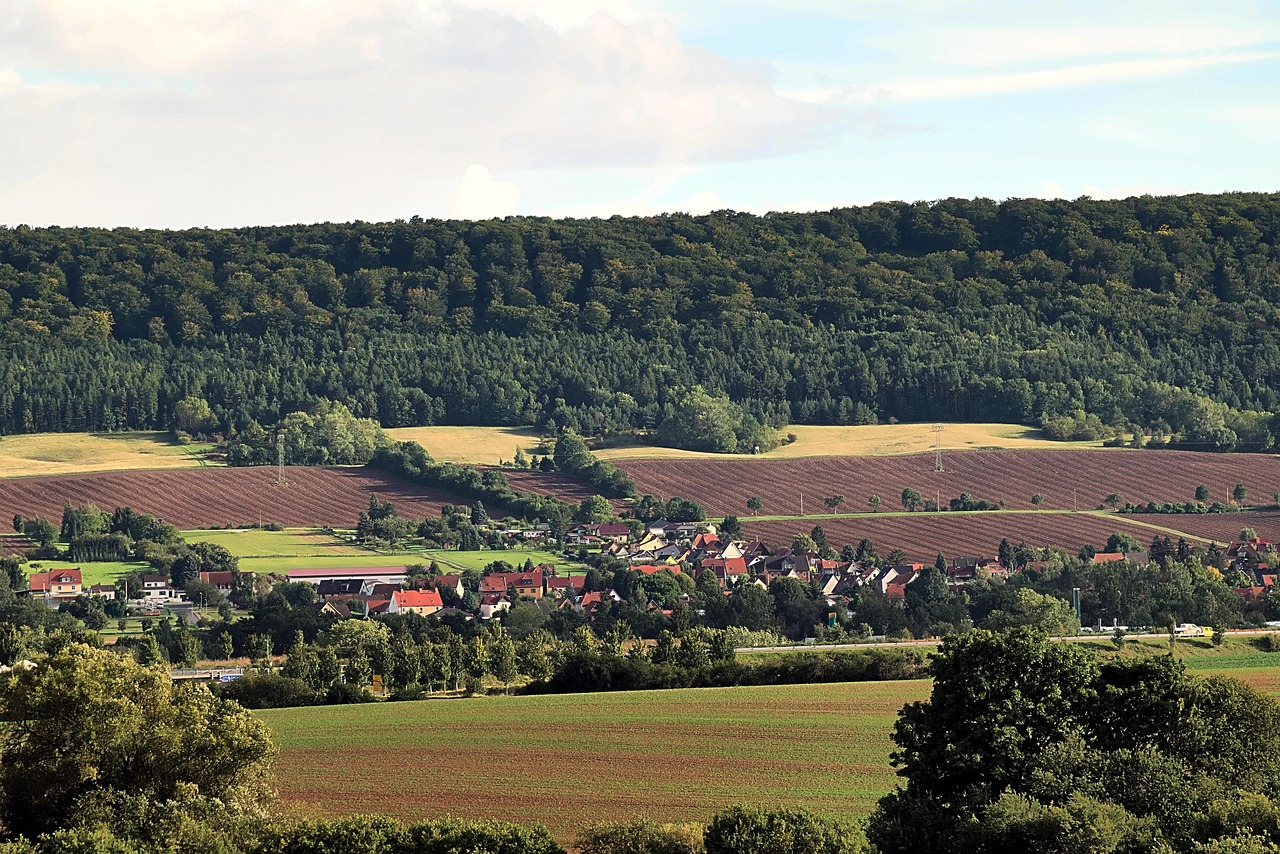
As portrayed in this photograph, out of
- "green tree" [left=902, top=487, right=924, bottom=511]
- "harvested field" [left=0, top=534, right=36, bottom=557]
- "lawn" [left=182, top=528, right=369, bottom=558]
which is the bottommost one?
"lawn" [left=182, top=528, right=369, bottom=558]

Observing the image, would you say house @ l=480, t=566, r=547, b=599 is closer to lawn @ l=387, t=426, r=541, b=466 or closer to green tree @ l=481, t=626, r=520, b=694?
green tree @ l=481, t=626, r=520, b=694

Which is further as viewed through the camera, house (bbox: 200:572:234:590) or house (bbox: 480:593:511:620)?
house (bbox: 200:572:234:590)

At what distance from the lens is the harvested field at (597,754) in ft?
139

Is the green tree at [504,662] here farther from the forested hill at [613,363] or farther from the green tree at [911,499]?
the forested hill at [613,363]

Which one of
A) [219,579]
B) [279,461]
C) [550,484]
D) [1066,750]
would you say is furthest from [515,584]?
[1066,750]

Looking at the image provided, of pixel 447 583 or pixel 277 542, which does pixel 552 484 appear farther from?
pixel 447 583

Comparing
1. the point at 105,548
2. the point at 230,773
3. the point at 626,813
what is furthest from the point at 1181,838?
the point at 105,548

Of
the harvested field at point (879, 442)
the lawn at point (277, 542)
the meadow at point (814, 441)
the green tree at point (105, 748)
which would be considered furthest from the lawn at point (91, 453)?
the green tree at point (105, 748)

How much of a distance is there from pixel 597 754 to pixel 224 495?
87.5m

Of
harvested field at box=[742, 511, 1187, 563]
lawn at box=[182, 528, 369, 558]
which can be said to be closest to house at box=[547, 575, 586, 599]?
lawn at box=[182, 528, 369, 558]

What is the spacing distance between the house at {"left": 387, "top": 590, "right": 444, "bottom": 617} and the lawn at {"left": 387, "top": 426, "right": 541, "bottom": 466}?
Answer: 163 feet

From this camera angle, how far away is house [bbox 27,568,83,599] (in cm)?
9900

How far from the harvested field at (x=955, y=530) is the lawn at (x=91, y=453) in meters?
42.8

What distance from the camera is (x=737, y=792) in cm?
4322
